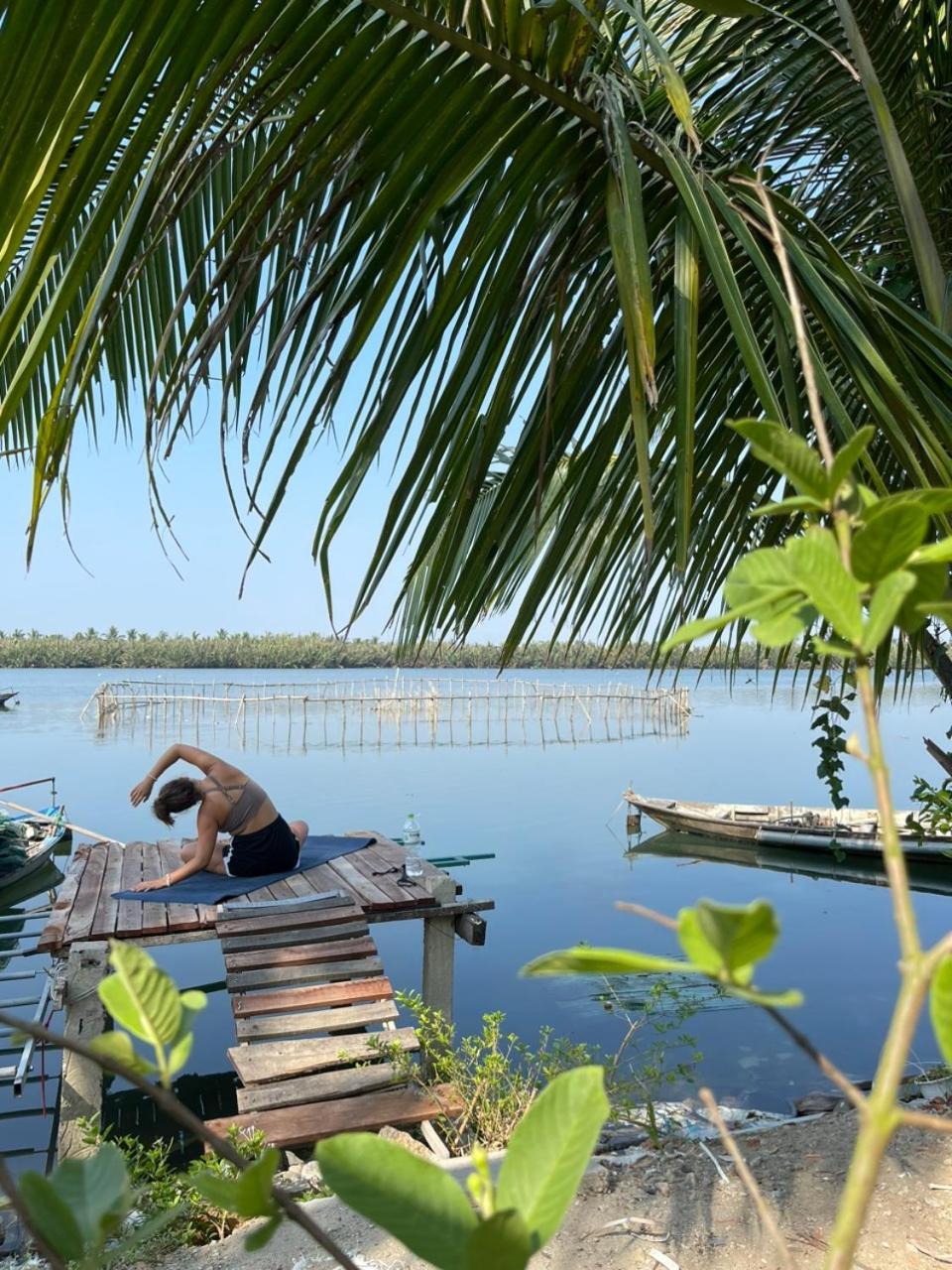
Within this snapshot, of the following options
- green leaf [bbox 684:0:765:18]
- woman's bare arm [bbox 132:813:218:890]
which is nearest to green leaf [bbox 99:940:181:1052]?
green leaf [bbox 684:0:765:18]

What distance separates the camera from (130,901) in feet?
17.7

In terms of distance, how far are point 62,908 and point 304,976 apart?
1444 millimetres

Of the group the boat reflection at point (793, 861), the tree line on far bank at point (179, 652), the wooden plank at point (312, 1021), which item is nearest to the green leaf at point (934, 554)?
the wooden plank at point (312, 1021)

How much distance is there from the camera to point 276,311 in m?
1.58

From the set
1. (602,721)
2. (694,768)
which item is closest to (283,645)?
(602,721)

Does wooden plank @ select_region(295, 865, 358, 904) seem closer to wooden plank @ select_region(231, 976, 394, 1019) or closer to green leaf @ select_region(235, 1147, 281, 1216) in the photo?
wooden plank @ select_region(231, 976, 394, 1019)

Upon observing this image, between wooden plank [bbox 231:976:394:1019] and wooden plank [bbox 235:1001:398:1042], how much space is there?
38 mm

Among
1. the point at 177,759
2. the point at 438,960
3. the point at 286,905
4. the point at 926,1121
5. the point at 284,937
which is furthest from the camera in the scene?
the point at 177,759

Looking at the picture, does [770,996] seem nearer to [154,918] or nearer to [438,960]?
[154,918]

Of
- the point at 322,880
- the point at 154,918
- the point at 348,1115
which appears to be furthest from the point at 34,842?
the point at 348,1115

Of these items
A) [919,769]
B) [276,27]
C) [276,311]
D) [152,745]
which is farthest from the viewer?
[152,745]

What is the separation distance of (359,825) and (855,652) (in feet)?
53.1

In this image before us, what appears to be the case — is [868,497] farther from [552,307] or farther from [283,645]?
[283,645]

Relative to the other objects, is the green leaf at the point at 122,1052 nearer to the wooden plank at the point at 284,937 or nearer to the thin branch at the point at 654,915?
the thin branch at the point at 654,915
